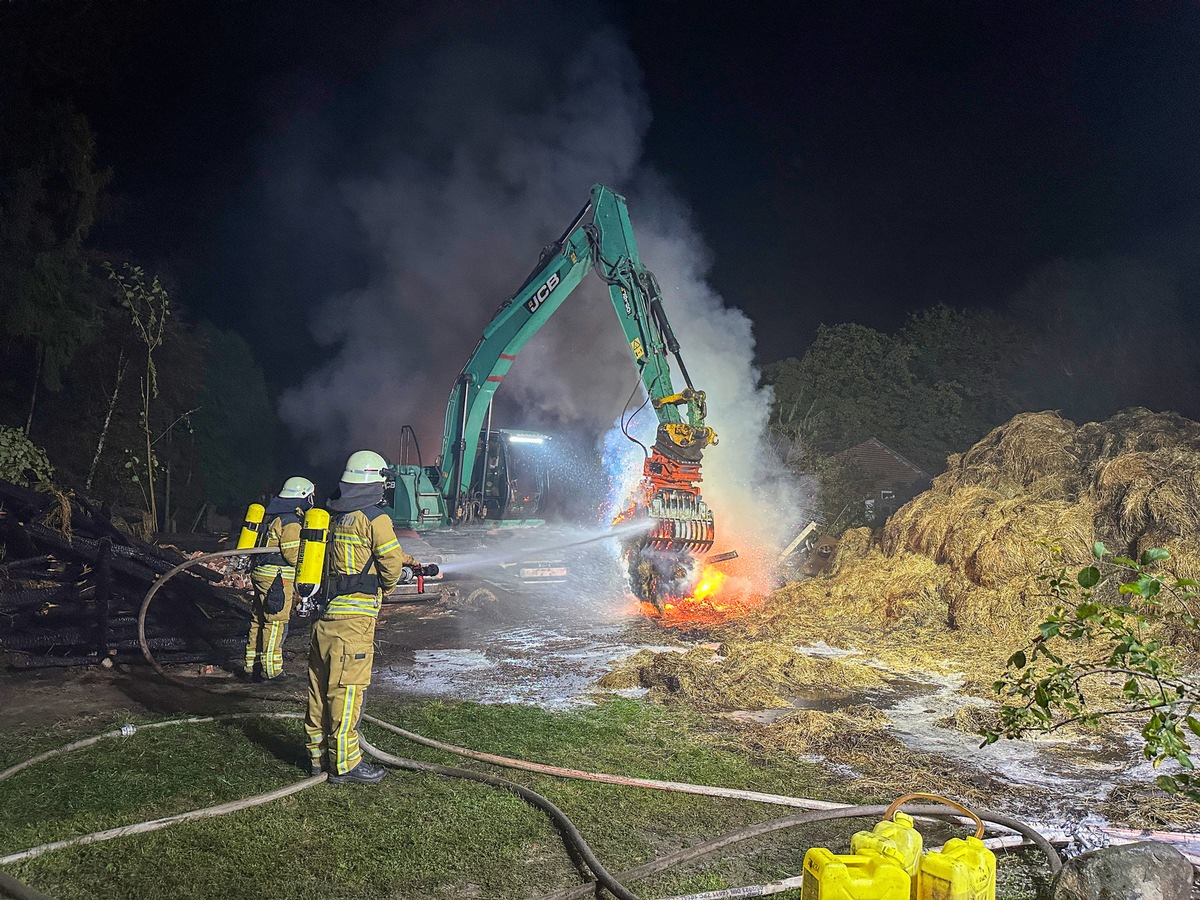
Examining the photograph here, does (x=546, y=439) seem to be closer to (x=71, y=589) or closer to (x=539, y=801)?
(x=71, y=589)

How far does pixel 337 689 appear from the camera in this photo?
500 centimetres

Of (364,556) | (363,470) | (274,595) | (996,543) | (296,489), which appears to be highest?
(296,489)

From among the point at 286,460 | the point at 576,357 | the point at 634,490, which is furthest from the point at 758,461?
the point at 286,460

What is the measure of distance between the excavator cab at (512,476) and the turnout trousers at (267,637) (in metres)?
6.42

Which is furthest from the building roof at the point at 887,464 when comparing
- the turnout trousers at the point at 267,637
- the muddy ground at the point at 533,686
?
the turnout trousers at the point at 267,637

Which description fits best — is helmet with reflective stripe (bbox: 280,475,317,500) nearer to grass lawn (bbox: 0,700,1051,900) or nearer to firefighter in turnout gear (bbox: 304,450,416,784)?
grass lawn (bbox: 0,700,1051,900)

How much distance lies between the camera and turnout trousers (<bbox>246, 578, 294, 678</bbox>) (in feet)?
25.2

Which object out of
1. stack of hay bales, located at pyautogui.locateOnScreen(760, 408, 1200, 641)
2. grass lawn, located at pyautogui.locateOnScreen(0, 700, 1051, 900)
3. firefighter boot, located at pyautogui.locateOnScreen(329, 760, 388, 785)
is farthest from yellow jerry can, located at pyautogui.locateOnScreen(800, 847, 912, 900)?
stack of hay bales, located at pyautogui.locateOnScreen(760, 408, 1200, 641)

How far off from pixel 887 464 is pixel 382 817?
29.7m

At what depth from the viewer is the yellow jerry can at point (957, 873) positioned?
2.34 m

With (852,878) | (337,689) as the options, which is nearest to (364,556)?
(337,689)

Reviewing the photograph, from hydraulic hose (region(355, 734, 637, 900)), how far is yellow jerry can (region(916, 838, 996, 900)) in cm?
139

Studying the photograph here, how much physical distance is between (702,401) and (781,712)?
5258 millimetres

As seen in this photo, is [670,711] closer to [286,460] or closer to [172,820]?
[172,820]
